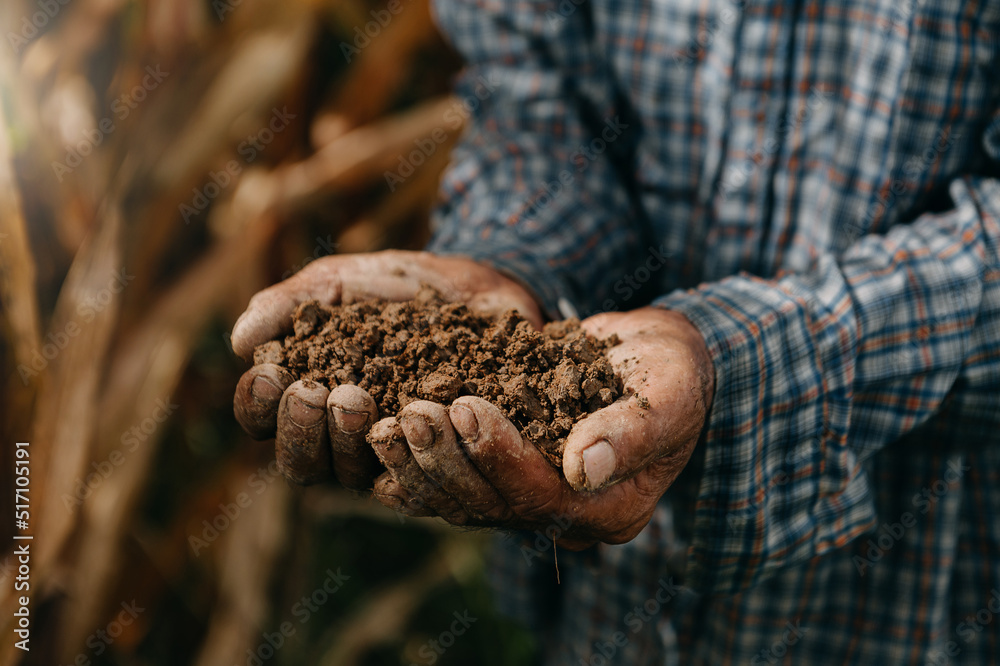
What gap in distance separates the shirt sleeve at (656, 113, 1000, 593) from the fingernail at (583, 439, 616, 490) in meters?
0.22

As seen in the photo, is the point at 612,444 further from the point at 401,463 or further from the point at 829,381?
the point at 829,381

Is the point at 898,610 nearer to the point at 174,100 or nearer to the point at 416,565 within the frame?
A: the point at 416,565

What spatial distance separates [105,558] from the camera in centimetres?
137

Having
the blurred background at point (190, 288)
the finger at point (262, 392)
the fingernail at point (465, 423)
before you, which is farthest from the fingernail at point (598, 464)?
the blurred background at point (190, 288)

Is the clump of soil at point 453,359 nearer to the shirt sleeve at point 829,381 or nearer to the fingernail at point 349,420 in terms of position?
the fingernail at point 349,420

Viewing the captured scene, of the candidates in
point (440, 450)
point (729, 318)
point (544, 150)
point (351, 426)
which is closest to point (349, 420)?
point (351, 426)

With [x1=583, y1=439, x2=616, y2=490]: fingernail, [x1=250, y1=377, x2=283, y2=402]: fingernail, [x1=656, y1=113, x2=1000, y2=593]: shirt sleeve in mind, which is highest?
[x1=250, y1=377, x2=283, y2=402]: fingernail

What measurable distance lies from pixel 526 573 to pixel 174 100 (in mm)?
1142

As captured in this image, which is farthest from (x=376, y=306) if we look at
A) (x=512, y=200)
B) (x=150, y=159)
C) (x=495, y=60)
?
(x=150, y=159)

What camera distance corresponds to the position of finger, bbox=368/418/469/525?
703mm

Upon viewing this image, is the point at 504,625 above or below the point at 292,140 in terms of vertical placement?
below

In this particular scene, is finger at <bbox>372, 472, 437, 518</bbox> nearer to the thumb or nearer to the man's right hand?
the man's right hand

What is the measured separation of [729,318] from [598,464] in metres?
0.32

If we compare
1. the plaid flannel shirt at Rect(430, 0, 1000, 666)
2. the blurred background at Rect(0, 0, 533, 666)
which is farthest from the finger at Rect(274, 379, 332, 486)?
the blurred background at Rect(0, 0, 533, 666)
